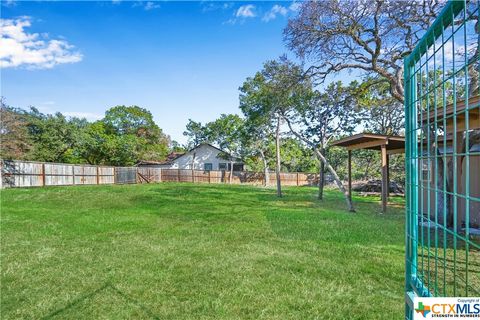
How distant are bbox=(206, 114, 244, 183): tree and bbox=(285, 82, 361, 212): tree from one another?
9.96 metres

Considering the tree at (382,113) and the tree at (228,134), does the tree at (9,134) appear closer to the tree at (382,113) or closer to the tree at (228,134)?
the tree at (228,134)

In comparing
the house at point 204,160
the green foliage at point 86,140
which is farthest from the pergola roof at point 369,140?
the house at point 204,160

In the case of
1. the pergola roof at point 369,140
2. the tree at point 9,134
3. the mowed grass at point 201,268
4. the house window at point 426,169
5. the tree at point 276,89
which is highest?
the tree at point 276,89

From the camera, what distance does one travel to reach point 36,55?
10938mm

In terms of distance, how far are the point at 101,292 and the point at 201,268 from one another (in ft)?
3.69

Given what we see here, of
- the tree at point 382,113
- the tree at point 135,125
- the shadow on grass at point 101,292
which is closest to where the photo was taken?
the shadow on grass at point 101,292

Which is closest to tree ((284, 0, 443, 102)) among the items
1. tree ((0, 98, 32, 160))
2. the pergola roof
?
the pergola roof

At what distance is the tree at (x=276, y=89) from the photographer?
10031 millimetres

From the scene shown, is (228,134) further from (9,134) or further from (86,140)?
(9,134)

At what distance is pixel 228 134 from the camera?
1034 inches

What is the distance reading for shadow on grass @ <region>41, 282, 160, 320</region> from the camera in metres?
2.54

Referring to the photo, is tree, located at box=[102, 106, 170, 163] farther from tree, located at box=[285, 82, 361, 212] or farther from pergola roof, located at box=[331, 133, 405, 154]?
pergola roof, located at box=[331, 133, 405, 154]

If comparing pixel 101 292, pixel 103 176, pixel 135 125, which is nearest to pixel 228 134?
pixel 103 176

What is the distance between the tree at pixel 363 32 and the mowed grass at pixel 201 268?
448 cm
